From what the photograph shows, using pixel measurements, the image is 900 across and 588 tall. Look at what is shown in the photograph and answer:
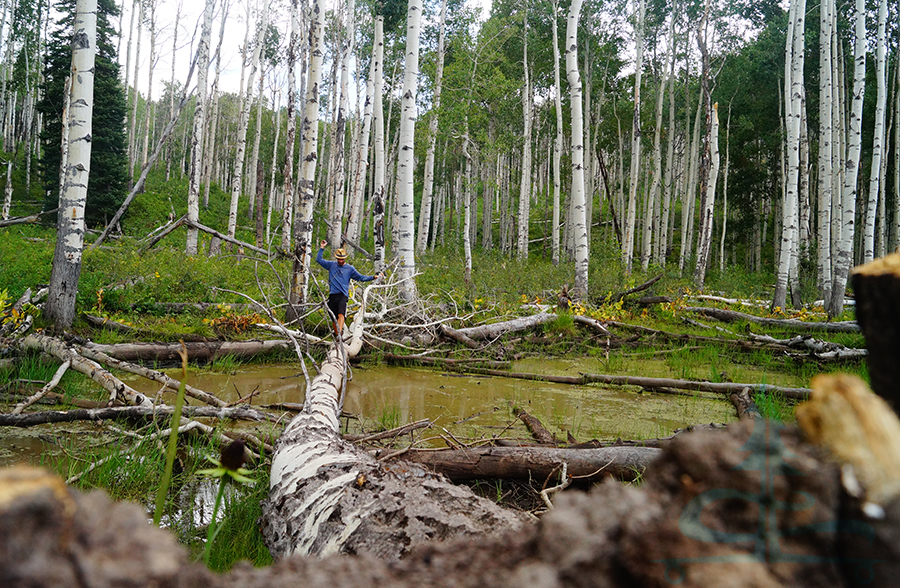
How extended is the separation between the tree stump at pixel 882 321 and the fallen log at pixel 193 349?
5761mm

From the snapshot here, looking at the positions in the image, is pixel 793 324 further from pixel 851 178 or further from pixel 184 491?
pixel 184 491

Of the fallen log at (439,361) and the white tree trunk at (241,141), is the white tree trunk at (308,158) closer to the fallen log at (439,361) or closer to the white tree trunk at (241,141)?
the fallen log at (439,361)

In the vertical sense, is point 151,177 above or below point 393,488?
above

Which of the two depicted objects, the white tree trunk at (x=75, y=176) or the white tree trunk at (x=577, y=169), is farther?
the white tree trunk at (x=577, y=169)

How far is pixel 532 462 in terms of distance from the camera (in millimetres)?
2859

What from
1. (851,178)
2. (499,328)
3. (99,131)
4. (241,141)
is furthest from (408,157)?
(99,131)

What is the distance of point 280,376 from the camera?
19.8 feet

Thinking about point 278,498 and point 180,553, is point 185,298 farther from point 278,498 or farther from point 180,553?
point 180,553

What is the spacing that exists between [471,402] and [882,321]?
14.8 feet

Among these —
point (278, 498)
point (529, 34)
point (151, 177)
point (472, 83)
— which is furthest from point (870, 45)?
point (151, 177)

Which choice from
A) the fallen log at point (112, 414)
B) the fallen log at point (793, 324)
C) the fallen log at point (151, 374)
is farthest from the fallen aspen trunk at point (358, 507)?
the fallen log at point (793, 324)

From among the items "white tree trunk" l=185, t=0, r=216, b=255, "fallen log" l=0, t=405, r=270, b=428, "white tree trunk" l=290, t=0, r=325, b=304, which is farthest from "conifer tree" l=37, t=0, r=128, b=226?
"fallen log" l=0, t=405, r=270, b=428

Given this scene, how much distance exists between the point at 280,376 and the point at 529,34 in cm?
2126

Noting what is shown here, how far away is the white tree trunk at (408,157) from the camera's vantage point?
8.73 metres
